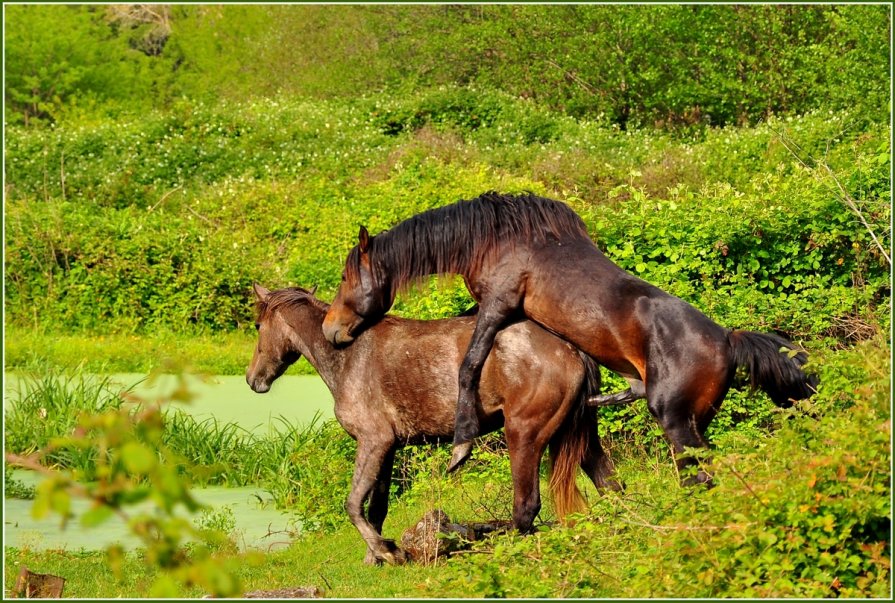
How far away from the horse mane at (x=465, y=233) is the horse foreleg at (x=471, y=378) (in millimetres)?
333

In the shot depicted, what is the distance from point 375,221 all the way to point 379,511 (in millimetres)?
9739

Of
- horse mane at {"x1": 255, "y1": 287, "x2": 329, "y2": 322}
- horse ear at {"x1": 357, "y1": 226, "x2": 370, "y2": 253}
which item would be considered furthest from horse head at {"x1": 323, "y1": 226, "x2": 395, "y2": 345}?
horse mane at {"x1": 255, "y1": 287, "x2": 329, "y2": 322}

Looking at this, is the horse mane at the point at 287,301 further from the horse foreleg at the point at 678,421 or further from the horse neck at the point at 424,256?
the horse foreleg at the point at 678,421

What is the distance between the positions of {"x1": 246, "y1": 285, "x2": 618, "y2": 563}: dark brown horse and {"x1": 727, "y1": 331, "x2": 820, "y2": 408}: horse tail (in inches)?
36.5

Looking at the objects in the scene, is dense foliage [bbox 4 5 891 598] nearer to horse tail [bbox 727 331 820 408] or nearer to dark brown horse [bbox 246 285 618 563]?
horse tail [bbox 727 331 820 408]

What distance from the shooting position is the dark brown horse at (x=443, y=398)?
21.9 ft

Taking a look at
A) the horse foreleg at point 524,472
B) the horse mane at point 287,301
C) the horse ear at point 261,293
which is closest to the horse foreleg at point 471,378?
the horse foreleg at point 524,472

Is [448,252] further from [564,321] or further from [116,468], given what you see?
[116,468]

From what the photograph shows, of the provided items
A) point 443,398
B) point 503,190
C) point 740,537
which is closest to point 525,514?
point 443,398

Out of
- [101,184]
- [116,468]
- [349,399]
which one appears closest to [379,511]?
[349,399]

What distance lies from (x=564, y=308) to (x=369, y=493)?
1.67 m

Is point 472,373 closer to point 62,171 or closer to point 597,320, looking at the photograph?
point 597,320

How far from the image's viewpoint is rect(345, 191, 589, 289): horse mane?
6703 millimetres

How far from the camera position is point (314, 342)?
7.34 metres
